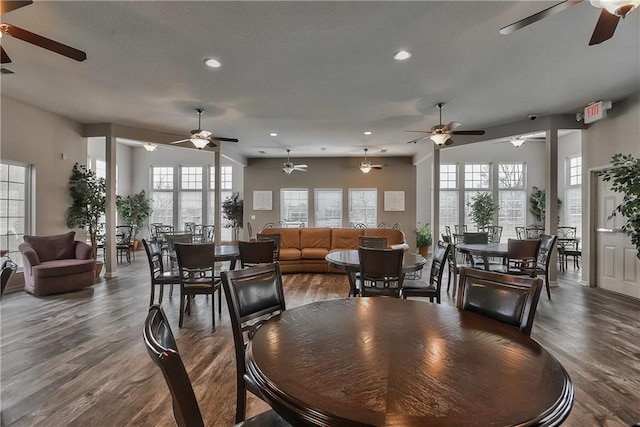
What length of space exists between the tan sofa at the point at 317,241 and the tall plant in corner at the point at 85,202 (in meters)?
3.23

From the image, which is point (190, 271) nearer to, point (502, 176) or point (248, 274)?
point (248, 274)

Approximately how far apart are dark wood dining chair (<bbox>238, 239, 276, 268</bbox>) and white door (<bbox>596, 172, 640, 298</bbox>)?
17.2ft

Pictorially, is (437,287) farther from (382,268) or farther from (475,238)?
(475,238)

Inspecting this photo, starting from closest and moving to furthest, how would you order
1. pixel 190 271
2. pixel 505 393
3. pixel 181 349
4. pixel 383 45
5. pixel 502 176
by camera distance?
pixel 505 393, pixel 181 349, pixel 383 45, pixel 190 271, pixel 502 176

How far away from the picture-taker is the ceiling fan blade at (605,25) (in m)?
2.10

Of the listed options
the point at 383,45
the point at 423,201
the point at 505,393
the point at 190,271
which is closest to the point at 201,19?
the point at 383,45

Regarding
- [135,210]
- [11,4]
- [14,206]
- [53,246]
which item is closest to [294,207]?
[135,210]

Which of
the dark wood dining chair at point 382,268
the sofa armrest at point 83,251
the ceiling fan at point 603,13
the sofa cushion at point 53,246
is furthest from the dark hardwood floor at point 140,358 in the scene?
the ceiling fan at point 603,13

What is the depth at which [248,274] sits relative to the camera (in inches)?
70.8

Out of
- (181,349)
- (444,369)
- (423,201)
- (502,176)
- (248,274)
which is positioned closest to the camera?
(444,369)

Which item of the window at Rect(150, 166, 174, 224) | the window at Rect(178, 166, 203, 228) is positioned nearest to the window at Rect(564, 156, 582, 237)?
the window at Rect(178, 166, 203, 228)

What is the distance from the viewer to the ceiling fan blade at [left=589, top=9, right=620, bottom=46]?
6.88ft

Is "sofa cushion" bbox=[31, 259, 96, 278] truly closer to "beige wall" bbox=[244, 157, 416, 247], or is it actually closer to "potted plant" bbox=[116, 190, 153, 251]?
"potted plant" bbox=[116, 190, 153, 251]

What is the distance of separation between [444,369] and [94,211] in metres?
7.07
